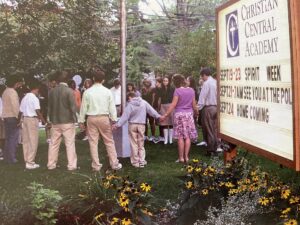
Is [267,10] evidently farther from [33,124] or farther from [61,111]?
[33,124]

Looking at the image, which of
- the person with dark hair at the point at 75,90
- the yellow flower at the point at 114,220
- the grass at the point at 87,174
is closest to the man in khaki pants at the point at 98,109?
the grass at the point at 87,174

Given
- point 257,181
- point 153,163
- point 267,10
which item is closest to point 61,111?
point 153,163

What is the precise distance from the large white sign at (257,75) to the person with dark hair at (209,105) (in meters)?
Result: 5.72

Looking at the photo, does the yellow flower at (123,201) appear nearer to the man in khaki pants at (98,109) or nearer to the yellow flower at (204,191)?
the yellow flower at (204,191)

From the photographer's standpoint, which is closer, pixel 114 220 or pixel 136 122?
pixel 114 220

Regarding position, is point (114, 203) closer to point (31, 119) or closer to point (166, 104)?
point (31, 119)

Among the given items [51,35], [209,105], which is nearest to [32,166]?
[209,105]

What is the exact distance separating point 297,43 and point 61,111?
22.7 feet

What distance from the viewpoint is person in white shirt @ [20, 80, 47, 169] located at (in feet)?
32.6

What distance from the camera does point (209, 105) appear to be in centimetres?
1122

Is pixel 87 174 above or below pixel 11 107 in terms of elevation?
below

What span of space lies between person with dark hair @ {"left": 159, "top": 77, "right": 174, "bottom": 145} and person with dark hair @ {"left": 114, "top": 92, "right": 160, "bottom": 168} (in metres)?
2.71

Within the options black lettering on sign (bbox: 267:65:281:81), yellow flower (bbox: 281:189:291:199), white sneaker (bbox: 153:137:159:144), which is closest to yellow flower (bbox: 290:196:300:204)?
yellow flower (bbox: 281:189:291:199)

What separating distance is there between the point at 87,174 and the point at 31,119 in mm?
1478
